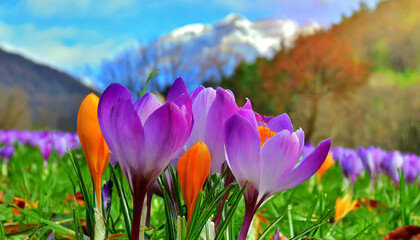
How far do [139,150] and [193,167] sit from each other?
68 millimetres

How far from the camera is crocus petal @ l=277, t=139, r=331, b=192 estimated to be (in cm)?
50

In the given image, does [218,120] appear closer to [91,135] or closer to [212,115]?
[212,115]

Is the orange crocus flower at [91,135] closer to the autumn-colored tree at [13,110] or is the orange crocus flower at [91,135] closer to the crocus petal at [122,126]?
the crocus petal at [122,126]

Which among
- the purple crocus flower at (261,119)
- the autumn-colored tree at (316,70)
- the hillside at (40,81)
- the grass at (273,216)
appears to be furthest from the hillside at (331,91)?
the purple crocus flower at (261,119)

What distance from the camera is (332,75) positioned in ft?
45.6

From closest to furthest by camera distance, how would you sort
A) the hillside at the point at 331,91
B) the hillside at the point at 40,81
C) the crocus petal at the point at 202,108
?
the crocus petal at the point at 202,108 → the hillside at the point at 331,91 → the hillside at the point at 40,81

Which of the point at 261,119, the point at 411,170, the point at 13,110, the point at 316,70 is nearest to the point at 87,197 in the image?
the point at 261,119

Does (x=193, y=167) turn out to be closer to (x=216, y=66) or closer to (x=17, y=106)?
(x=17, y=106)

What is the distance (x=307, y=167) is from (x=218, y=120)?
0.12m

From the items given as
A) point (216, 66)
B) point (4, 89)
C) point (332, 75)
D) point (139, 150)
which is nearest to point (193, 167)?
point (139, 150)

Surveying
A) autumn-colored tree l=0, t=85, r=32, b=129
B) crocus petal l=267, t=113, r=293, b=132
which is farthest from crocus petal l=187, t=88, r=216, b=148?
autumn-colored tree l=0, t=85, r=32, b=129

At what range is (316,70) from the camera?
1381cm

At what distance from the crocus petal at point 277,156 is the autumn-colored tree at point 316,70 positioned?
518 inches

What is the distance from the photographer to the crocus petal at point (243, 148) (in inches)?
18.6
